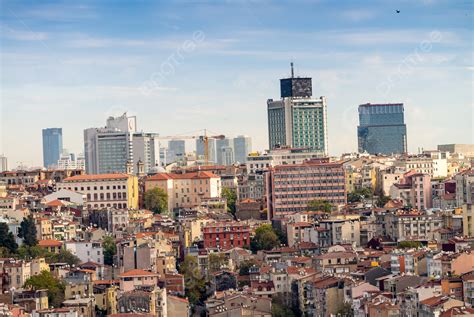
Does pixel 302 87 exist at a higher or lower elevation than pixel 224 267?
higher

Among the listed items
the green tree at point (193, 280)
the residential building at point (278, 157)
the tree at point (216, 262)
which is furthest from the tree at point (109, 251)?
the residential building at point (278, 157)

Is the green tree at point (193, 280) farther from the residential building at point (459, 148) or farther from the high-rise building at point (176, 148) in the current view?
the high-rise building at point (176, 148)

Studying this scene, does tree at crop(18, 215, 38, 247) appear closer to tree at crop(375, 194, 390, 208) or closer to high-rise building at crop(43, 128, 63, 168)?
tree at crop(375, 194, 390, 208)

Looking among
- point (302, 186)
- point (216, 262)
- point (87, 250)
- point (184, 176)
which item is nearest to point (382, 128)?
point (184, 176)

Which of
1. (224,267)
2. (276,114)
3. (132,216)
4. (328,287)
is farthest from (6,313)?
(276,114)

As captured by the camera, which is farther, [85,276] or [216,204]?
[216,204]

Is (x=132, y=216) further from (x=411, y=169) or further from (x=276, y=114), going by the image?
(x=276, y=114)
